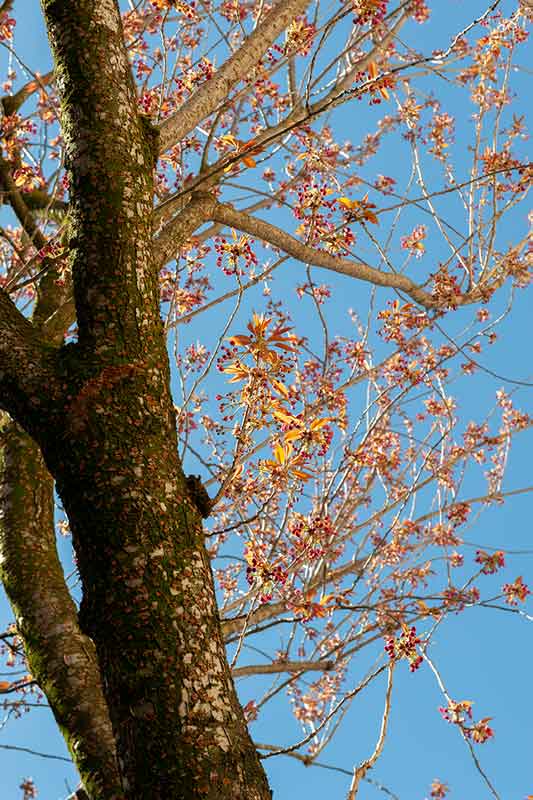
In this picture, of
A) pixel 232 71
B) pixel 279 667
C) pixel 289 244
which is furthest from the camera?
pixel 289 244

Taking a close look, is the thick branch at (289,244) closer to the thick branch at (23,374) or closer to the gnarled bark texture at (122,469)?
the gnarled bark texture at (122,469)

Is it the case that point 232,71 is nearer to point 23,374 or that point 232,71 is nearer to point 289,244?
point 289,244

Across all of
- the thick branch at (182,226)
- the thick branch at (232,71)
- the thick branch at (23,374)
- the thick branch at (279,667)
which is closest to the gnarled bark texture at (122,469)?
the thick branch at (23,374)

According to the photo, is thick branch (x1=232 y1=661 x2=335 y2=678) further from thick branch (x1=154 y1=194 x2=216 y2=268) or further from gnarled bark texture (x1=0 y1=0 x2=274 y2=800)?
thick branch (x1=154 y1=194 x2=216 y2=268)

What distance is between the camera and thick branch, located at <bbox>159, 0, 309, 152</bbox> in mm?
3078

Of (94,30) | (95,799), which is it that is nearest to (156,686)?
(95,799)

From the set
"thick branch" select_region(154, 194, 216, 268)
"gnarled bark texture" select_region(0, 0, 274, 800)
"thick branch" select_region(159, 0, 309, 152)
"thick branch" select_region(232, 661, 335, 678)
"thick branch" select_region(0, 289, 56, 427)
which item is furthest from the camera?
"thick branch" select_region(232, 661, 335, 678)

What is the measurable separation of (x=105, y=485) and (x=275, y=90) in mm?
3426

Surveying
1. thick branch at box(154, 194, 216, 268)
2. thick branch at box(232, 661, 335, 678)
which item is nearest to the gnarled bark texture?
thick branch at box(154, 194, 216, 268)

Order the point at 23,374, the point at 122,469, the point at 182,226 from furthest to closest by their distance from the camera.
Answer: the point at 182,226
the point at 23,374
the point at 122,469

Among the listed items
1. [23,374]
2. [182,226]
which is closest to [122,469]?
[23,374]

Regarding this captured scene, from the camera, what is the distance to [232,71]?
10.4 ft

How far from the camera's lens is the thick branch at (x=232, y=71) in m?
3.08

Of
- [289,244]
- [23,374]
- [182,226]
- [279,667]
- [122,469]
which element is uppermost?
[289,244]
